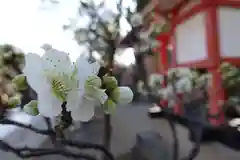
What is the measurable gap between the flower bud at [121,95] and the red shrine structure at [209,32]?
18.8 inches

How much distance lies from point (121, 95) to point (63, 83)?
48 mm

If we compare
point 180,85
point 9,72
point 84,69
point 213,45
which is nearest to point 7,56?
point 9,72

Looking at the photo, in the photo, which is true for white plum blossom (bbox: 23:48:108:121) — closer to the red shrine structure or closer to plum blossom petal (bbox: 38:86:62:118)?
plum blossom petal (bbox: 38:86:62:118)

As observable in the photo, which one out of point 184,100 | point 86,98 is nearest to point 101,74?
point 86,98

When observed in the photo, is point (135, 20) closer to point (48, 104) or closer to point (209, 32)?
point (48, 104)

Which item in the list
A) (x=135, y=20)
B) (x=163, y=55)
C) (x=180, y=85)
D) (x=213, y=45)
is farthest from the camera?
(x=163, y=55)

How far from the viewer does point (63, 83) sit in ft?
0.62

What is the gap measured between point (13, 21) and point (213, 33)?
0.55m

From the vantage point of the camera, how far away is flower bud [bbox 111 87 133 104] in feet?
0.66

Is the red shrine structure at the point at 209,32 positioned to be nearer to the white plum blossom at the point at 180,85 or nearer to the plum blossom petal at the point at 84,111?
the white plum blossom at the point at 180,85

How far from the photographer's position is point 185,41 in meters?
0.83

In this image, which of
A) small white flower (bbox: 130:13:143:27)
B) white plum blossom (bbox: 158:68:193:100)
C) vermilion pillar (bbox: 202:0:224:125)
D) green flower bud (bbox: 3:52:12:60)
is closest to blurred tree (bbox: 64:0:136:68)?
small white flower (bbox: 130:13:143:27)

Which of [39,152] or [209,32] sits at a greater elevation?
[209,32]

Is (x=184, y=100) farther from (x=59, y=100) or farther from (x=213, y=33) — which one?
(x=59, y=100)
